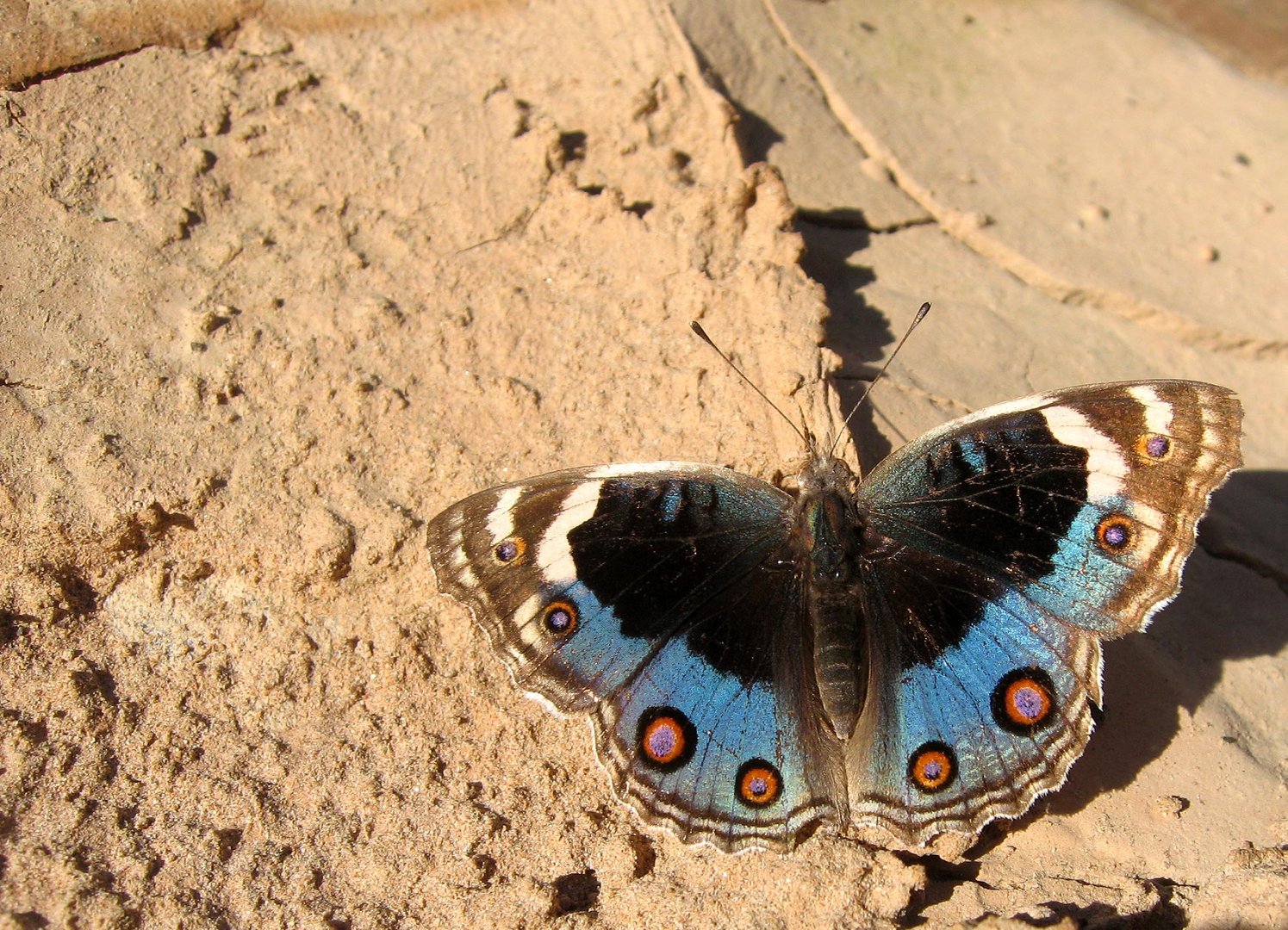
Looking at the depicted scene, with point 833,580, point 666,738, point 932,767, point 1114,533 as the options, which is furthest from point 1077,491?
point 666,738

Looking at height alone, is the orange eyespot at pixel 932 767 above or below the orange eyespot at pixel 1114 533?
below

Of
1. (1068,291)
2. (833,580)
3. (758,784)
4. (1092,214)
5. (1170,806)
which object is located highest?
(1092,214)

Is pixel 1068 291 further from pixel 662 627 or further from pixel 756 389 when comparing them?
pixel 662 627

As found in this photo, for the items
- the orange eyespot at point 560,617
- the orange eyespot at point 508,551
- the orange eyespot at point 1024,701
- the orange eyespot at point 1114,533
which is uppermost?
the orange eyespot at point 1114,533

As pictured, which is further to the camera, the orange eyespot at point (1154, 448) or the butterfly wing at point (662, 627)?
the orange eyespot at point (1154, 448)

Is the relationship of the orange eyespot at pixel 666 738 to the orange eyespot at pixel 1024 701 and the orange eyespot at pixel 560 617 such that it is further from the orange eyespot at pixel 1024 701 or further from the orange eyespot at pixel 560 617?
the orange eyespot at pixel 1024 701

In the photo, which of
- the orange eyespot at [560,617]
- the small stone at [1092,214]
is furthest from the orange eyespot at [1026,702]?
the small stone at [1092,214]
